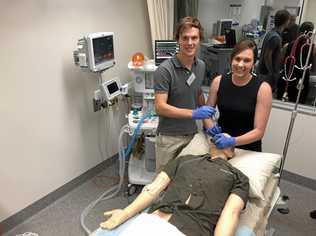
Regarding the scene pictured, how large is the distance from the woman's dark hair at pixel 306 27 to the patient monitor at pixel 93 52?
60.5 inches

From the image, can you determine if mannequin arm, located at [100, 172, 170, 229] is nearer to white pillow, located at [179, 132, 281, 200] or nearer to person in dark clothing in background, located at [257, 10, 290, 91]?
white pillow, located at [179, 132, 281, 200]

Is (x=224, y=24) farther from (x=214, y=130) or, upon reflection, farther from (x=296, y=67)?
(x=214, y=130)

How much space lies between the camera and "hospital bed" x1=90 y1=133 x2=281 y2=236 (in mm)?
1427

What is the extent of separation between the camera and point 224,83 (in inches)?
68.0

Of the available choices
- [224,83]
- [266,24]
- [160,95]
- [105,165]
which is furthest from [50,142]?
[266,24]

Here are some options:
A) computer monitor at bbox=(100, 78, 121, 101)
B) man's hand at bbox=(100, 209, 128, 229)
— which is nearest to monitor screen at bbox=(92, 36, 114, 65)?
computer monitor at bbox=(100, 78, 121, 101)

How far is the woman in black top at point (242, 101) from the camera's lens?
1602 millimetres

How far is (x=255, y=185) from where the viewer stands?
1.53 metres

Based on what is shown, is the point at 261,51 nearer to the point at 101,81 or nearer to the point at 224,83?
the point at 224,83

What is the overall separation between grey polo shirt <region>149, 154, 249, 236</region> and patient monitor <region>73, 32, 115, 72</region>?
3.24 feet

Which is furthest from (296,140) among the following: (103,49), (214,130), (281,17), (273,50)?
(103,49)

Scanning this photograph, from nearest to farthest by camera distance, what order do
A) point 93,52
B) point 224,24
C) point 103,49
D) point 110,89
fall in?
point 93,52, point 103,49, point 110,89, point 224,24

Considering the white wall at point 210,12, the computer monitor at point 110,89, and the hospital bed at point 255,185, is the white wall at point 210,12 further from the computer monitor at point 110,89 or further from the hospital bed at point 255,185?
the hospital bed at point 255,185

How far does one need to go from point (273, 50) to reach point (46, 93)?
1.90 meters
